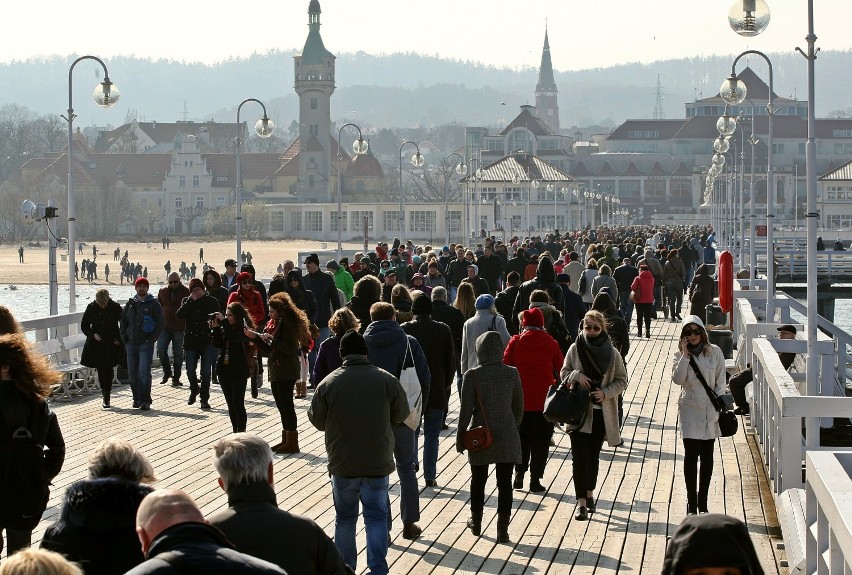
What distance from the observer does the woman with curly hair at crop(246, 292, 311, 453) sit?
13.8 metres

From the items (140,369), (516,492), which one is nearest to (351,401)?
(516,492)

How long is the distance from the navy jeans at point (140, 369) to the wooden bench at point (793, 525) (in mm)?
9356

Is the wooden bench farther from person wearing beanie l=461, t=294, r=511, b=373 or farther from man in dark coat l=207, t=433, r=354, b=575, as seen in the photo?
man in dark coat l=207, t=433, r=354, b=575

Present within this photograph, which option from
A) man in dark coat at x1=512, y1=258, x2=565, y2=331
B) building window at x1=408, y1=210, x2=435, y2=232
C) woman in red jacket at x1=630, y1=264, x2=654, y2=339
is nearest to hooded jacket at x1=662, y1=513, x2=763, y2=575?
man in dark coat at x1=512, y1=258, x2=565, y2=331

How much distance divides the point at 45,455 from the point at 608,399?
4334 millimetres

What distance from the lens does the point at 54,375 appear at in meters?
8.46

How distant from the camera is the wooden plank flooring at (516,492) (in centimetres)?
1012

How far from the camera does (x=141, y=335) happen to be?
18406mm

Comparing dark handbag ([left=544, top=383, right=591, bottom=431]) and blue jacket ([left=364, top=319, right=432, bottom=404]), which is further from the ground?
blue jacket ([left=364, top=319, right=432, bottom=404])

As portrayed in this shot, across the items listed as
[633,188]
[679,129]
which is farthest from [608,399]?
[679,129]

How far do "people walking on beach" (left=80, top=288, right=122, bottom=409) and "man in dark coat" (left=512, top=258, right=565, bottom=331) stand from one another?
4.86m

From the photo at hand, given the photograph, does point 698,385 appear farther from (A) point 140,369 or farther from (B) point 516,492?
(A) point 140,369

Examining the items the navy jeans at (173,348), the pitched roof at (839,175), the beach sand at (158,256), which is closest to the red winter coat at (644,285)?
the navy jeans at (173,348)

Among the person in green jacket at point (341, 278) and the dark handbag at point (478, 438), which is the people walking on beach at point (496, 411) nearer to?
the dark handbag at point (478, 438)
